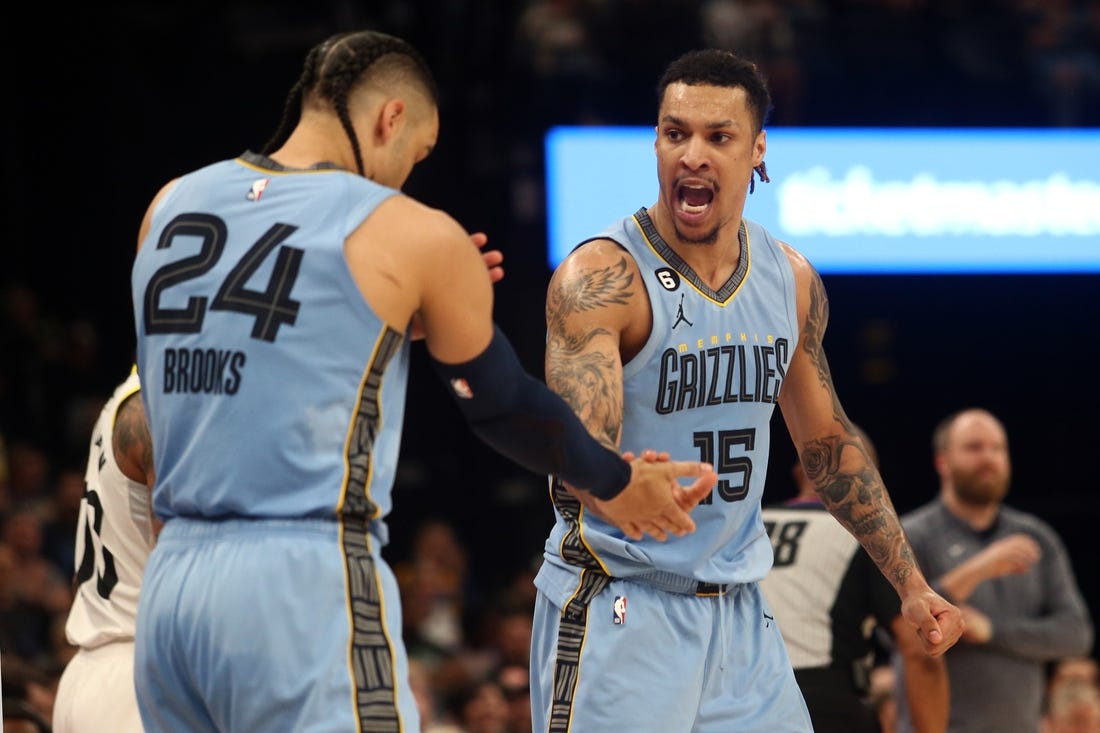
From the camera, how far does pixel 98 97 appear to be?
12.8 metres

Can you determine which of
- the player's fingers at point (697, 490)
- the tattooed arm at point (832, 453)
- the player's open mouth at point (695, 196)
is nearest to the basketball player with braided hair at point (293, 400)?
the player's fingers at point (697, 490)

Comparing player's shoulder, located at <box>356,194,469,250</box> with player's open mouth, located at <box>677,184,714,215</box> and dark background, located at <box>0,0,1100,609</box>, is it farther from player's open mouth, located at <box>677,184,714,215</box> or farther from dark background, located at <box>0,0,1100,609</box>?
dark background, located at <box>0,0,1100,609</box>

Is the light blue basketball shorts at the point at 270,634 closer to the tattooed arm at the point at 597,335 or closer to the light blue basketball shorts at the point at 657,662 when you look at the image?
the tattooed arm at the point at 597,335

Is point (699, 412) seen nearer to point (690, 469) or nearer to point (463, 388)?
point (690, 469)

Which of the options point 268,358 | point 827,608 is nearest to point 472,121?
point 827,608

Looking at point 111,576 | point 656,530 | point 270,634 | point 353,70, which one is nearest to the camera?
point 270,634

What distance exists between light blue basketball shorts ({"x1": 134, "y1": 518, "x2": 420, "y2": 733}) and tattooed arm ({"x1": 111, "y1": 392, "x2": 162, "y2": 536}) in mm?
960

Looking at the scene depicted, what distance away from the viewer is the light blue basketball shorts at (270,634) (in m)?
3.15

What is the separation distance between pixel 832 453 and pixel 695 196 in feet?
2.91

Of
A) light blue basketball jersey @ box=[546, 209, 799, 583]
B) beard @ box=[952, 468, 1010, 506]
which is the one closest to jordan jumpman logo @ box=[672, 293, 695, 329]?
light blue basketball jersey @ box=[546, 209, 799, 583]

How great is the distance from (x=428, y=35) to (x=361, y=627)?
9.69 metres

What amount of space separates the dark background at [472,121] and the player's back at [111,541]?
7403 mm

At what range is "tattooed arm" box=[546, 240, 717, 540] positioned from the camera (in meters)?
4.02

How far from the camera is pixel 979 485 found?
24.2 ft
